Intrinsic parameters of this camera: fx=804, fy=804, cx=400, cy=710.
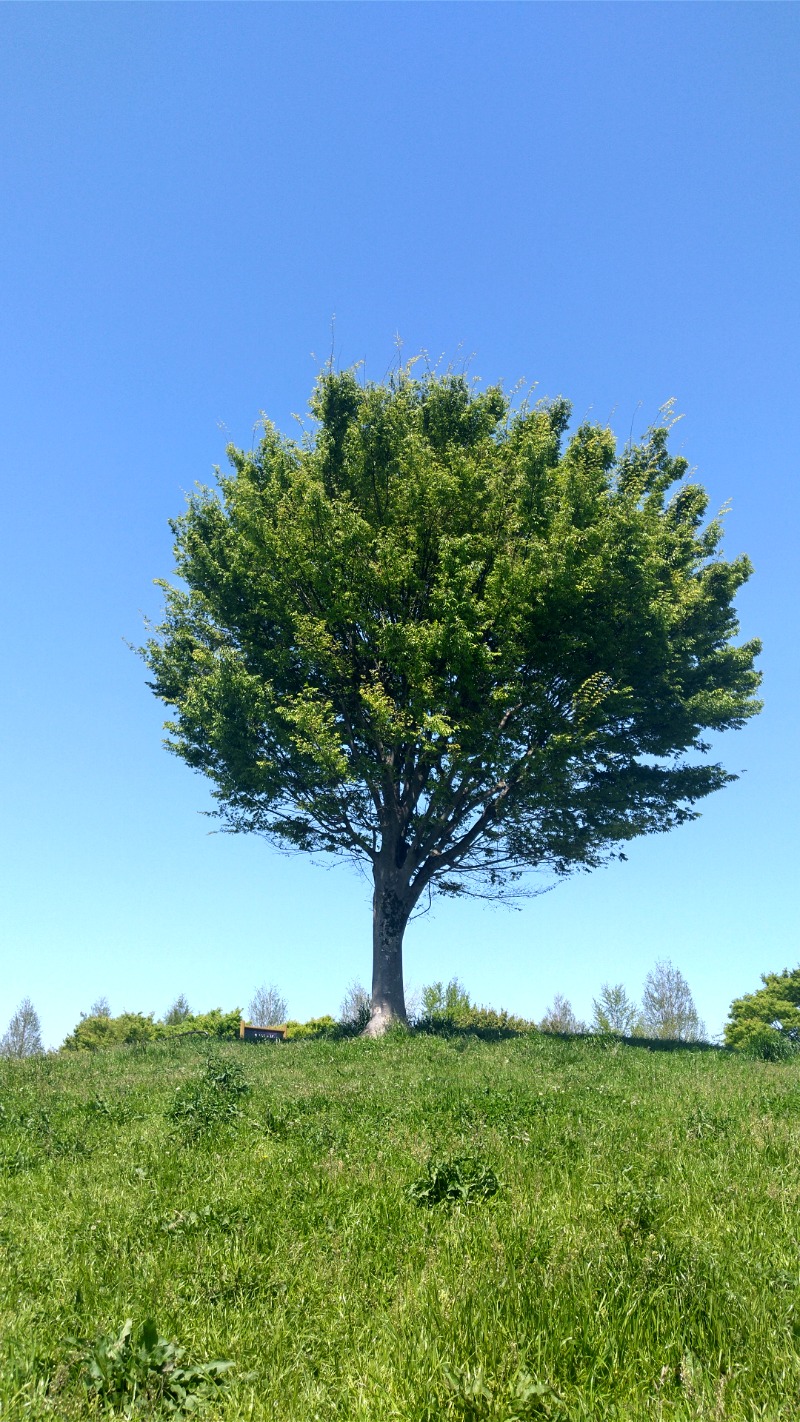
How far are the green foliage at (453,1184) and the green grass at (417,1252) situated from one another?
0.09 feet

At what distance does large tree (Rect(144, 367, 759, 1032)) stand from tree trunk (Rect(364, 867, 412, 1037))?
0.23 ft

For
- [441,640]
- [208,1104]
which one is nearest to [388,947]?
[441,640]

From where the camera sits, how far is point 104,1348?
4.52 metres

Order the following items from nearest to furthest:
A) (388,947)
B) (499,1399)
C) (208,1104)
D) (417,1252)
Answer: (499,1399)
(417,1252)
(208,1104)
(388,947)

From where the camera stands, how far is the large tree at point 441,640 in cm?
2167

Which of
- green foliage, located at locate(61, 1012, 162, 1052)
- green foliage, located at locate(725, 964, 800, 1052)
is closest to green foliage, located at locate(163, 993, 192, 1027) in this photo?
green foliage, located at locate(61, 1012, 162, 1052)

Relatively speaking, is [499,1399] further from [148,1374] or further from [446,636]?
[446,636]

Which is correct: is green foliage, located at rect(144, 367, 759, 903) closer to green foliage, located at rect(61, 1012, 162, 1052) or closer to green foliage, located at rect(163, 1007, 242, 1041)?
green foliage, located at rect(163, 1007, 242, 1041)

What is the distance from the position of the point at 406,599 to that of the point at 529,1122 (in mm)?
16142

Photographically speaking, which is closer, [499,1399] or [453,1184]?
[499,1399]

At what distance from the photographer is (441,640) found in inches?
819

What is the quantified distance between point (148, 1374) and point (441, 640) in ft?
57.3

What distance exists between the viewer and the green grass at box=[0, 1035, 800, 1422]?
4.26m

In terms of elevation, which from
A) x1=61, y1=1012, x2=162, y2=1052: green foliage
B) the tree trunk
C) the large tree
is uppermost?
the large tree
